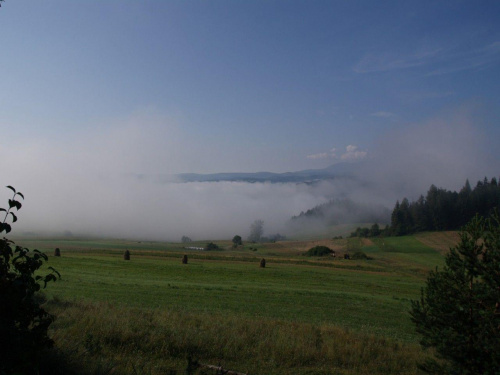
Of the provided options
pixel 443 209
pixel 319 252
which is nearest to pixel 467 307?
pixel 319 252

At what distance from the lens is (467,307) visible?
7449 mm

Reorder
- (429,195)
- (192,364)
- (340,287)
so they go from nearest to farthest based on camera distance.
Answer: (192,364) < (340,287) < (429,195)

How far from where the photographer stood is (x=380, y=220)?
501 feet

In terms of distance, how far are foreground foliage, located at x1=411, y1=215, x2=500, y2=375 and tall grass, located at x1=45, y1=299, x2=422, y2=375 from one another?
2411mm

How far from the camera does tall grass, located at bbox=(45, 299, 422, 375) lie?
7.85m

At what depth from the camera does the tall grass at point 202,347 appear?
25.8ft

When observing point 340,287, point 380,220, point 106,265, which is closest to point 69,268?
point 106,265

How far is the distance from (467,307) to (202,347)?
18.5 ft

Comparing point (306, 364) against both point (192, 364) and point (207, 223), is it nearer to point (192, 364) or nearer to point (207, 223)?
point (192, 364)

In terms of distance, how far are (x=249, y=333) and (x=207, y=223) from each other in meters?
182

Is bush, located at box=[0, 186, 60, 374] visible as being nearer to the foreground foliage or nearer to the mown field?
the mown field

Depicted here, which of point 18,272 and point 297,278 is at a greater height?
point 18,272

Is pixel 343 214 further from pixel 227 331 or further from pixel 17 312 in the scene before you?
pixel 17 312

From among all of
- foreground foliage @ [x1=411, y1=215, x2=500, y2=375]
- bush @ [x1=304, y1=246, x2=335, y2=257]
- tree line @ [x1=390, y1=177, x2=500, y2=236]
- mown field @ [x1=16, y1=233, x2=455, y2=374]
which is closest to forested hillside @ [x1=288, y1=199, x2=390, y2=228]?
tree line @ [x1=390, y1=177, x2=500, y2=236]
